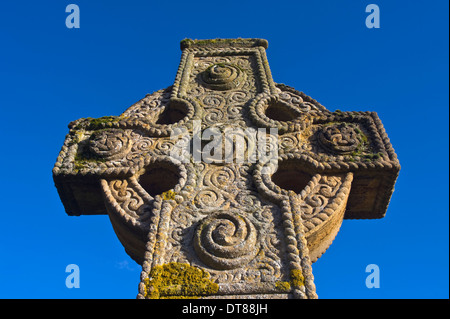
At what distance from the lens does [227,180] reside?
4969 mm

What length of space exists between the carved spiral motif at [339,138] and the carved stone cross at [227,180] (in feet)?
0.05

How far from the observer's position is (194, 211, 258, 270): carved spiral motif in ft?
13.3

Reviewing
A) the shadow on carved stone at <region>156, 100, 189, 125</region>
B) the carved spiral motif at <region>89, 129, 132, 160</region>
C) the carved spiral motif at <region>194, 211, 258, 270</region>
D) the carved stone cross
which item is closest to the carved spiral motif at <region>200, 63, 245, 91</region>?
the carved stone cross

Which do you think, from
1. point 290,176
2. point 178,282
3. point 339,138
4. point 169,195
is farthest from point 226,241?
point 339,138

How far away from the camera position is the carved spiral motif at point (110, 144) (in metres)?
5.37

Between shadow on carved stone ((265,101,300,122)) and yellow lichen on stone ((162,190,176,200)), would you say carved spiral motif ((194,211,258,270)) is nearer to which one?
yellow lichen on stone ((162,190,176,200))

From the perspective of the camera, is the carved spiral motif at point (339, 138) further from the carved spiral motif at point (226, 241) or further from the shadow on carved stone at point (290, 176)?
the carved spiral motif at point (226, 241)

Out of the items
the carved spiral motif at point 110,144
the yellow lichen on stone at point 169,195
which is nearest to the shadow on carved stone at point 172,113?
the carved spiral motif at point 110,144

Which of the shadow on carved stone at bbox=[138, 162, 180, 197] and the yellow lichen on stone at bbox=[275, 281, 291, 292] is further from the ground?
the shadow on carved stone at bbox=[138, 162, 180, 197]

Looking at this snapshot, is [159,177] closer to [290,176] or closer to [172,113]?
[172,113]
